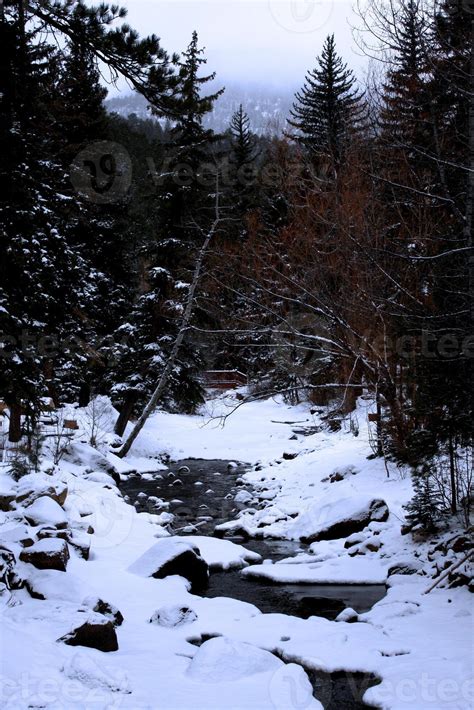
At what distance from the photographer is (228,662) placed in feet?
18.0

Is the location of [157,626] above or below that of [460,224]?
below

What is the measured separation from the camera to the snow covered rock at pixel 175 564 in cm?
829

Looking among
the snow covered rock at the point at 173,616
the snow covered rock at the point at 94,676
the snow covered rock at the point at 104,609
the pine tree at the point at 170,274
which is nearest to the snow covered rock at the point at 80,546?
the snow covered rock at the point at 173,616

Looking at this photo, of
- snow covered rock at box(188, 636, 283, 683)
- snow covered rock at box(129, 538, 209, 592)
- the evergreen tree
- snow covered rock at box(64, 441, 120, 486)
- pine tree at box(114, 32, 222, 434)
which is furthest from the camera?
the evergreen tree

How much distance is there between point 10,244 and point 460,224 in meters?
5.53

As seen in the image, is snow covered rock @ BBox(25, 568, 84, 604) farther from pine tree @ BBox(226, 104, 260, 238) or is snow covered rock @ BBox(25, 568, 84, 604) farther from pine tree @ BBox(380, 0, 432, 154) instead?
pine tree @ BBox(226, 104, 260, 238)

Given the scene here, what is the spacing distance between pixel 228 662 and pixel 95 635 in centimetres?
126

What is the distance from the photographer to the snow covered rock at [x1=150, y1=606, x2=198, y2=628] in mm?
6652

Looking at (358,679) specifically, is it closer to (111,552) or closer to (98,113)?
(111,552)

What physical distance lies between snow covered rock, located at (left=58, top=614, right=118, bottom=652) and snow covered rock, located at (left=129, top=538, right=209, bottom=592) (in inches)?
102

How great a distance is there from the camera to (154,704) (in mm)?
4598

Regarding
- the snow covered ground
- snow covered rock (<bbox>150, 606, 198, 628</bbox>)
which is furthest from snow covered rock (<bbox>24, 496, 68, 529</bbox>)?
snow covered rock (<bbox>150, 606, 198, 628</bbox>)

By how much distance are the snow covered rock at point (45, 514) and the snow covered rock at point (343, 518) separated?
4476mm

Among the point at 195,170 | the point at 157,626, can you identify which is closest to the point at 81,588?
the point at 157,626
